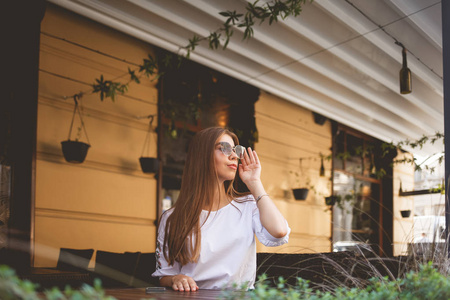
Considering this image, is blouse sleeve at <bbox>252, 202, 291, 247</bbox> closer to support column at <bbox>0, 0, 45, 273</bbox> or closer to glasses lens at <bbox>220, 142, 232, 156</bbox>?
glasses lens at <bbox>220, 142, 232, 156</bbox>

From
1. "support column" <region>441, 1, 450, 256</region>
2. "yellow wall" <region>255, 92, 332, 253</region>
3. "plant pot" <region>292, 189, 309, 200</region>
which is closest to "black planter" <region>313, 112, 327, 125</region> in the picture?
"yellow wall" <region>255, 92, 332, 253</region>

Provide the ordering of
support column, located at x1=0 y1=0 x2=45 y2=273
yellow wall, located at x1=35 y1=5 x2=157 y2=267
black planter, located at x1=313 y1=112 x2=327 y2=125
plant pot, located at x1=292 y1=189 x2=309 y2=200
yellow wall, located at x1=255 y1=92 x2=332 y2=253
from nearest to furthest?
support column, located at x1=0 y1=0 x2=45 y2=273, yellow wall, located at x1=35 y1=5 x2=157 y2=267, yellow wall, located at x1=255 y1=92 x2=332 y2=253, plant pot, located at x1=292 y1=189 x2=309 y2=200, black planter, located at x1=313 y1=112 x2=327 y2=125

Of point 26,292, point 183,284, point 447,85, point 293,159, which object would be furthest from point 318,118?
point 26,292

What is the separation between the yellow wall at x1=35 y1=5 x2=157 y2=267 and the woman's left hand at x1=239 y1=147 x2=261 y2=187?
275 cm

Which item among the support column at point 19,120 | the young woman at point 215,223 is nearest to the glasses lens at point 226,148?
the young woman at point 215,223

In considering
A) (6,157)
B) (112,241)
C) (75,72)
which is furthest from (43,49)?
(112,241)

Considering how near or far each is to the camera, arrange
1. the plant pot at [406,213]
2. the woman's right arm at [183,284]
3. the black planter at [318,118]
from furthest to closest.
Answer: the plant pot at [406,213] → the black planter at [318,118] → the woman's right arm at [183,284]

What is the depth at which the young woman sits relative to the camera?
1.64 m

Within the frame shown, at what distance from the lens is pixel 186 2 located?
3943mm

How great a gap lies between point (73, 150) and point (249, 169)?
2.56 metres

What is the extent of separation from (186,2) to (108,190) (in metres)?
2.08

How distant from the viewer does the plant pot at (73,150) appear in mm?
3867

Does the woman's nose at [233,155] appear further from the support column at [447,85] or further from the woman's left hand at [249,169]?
the support column at [447,85]

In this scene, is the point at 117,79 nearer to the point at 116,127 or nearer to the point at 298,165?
the point at 116,127
